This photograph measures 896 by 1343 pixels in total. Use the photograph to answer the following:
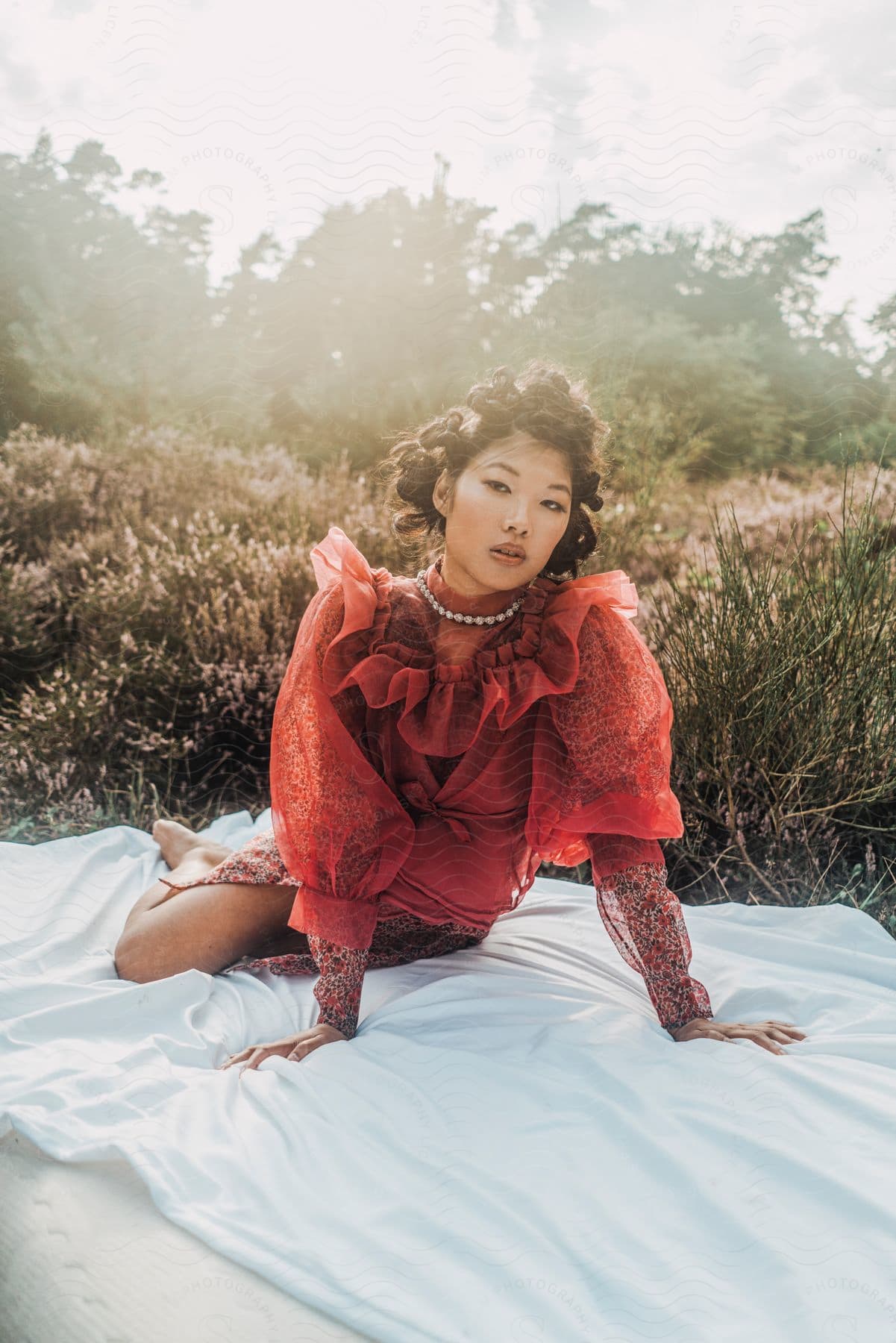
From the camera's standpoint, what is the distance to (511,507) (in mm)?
1541

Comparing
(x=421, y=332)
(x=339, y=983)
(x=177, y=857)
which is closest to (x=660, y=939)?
(x=339, y=983)

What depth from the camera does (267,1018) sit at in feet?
5.71

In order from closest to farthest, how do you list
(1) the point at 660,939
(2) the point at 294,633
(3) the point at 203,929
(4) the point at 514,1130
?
1. (4) the point at 514,1130
2. (1) the point at 660,939
3. (3) the point at 203,929
4. (2) the point at 294,633

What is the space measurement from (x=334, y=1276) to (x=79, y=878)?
1.42 m

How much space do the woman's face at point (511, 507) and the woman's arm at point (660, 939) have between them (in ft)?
1.49

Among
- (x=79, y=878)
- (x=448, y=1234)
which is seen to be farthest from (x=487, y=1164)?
(x=79, y=878)

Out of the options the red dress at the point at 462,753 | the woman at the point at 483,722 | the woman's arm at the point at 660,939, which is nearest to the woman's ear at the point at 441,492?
the woman at the point at 483,722

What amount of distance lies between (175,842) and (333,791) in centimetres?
99

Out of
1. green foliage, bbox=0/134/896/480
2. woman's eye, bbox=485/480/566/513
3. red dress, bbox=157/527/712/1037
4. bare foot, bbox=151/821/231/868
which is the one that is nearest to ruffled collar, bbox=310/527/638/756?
red dress, bbox=157/527/712/1037

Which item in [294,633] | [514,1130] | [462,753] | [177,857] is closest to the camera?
[514,1130]

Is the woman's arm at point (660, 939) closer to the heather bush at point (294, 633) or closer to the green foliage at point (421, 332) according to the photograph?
the heather bush at point (294, 633)

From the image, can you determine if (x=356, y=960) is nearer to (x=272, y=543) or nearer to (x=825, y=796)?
(x=825, y=796)

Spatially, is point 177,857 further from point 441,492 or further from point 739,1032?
point 739,1032

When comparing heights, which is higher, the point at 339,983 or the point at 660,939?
the point at 660,939
